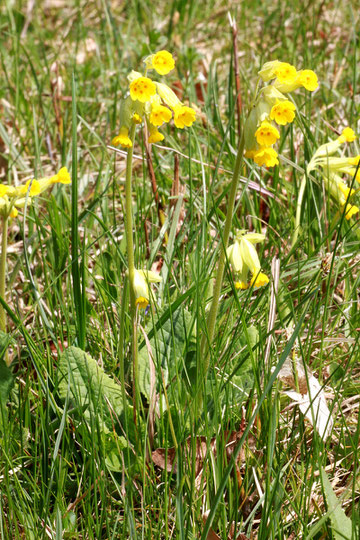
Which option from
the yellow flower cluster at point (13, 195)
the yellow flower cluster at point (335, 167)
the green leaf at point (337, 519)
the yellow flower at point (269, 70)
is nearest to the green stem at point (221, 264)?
the yellow flower at point (269, 70)

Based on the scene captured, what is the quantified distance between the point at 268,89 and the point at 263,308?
744 millimetres

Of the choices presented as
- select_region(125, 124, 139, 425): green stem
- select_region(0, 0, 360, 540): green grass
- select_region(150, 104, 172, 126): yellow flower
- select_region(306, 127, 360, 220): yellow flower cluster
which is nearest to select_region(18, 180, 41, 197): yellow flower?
select_region(0, 0, 360, 540): green grass

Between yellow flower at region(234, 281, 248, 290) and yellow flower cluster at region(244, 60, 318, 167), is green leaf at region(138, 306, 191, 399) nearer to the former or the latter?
yellow flower at region(234, 281, 248, 290)

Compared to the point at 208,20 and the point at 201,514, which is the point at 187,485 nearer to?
the point at 201,514

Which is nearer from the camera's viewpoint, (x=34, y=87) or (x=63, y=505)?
(x=63, y=505)

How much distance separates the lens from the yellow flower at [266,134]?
1.58 metres

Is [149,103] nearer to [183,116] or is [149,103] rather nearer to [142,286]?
[183,116]

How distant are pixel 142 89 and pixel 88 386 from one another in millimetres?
810

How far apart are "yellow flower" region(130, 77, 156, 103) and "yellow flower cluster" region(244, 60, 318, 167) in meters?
0.25

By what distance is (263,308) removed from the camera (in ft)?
7.00

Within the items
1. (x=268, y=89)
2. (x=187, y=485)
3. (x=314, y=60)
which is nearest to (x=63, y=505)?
(x=187, y=485)

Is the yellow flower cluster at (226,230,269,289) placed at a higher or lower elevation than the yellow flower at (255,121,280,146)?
lower

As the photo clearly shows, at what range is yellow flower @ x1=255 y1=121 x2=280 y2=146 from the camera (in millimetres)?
1585

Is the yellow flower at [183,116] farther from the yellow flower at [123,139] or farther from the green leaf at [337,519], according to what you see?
the green leaf at [337,519]
